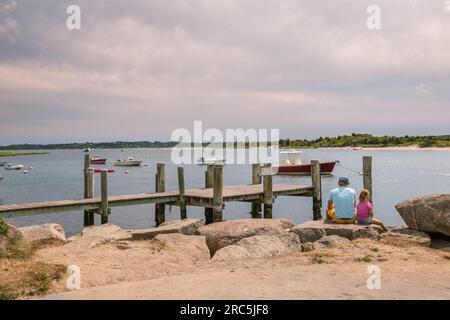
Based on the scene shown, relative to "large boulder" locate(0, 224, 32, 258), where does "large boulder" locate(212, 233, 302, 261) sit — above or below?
below

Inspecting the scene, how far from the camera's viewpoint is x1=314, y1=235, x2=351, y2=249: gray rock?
11484 millimetres

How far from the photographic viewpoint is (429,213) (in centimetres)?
1165

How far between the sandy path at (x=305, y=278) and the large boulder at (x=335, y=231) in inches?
43.7

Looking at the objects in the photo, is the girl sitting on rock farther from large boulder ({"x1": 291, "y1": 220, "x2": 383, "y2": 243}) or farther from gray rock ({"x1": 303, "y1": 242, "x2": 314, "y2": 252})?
gray rock ({"x1": 303, "y1": 242, "x2": 314, "y2": 252})

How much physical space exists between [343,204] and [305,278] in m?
5.18

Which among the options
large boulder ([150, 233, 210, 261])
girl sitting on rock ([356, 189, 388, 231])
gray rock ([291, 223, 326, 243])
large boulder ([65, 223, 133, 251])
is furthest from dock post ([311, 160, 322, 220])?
large boulder ([65, 223, 133, 251])

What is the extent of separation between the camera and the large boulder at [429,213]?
37.5ft

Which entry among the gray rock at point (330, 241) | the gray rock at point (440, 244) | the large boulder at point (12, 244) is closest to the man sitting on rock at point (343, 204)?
the gray rock at point (330, 241)

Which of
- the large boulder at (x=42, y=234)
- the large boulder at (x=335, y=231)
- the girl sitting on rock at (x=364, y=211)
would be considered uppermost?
the girl sitting on rock at (x=364, y=211)

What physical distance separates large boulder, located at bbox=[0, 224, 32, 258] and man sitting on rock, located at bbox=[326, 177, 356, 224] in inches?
317

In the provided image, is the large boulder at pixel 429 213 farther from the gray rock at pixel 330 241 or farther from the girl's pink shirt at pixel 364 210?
the gray rock at pixel 330 241

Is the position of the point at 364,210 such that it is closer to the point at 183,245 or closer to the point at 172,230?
the point at 183,245

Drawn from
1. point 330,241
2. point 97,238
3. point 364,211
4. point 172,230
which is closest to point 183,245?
point 172,230
